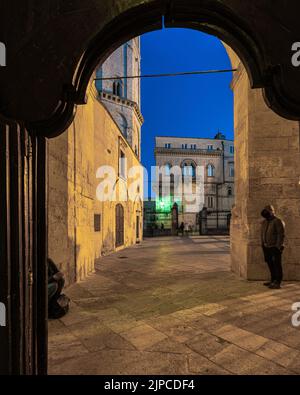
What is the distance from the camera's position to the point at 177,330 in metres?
3.21

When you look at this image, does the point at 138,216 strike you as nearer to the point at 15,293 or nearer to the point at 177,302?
the point at 177,302

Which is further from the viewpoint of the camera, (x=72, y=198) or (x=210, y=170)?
(x=210, y=170)

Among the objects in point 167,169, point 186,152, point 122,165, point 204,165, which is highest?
point 186,152

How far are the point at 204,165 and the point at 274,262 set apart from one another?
3740 centimetres

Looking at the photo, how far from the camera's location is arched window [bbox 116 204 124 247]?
1345 centimetres

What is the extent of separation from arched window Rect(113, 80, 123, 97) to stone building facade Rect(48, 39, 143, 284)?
40.8ft

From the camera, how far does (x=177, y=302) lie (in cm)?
430

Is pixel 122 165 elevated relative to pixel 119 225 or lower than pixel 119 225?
elevated

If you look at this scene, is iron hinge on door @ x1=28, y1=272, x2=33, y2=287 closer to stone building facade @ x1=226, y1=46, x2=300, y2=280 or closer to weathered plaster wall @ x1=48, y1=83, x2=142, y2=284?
weathered plaster wall @ x1=48, y1=83, x2=142, y2=284

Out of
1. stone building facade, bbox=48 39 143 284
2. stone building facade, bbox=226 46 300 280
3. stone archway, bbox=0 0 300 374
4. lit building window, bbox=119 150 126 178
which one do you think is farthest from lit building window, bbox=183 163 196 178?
stone archway, bbox=0 0 300 374

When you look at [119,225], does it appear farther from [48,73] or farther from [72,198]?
[48,73]

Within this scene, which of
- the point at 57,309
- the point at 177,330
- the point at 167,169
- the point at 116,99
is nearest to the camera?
the point at 177,330

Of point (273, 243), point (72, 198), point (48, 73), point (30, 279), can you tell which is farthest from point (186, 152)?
point (30, 279)

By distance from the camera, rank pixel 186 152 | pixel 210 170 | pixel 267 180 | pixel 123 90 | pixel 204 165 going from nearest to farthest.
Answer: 1. pixel 267 180
2. pixel 123 90
3. pixel 186 152
4. pixel 204 165
5. pixel 210 170
